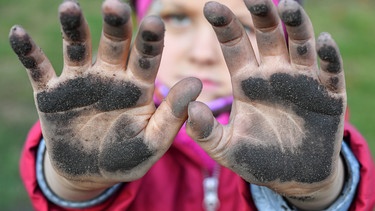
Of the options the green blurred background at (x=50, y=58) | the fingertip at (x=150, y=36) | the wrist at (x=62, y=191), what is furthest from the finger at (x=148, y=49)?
the green blurred background at (x=50, y=58)

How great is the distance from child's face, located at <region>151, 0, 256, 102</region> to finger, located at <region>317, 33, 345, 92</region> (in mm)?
475

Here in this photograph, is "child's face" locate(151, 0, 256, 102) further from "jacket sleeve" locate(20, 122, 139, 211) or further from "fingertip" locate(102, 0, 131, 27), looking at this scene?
"fingertip" locate(102, 0, 131, 27)

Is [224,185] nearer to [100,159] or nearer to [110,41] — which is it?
[100,159]

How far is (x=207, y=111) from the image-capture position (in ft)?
3.54

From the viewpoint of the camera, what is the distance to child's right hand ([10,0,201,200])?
1.09 m

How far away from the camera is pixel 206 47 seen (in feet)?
4.96

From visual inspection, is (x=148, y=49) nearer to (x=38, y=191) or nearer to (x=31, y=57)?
(x=31, y=57)

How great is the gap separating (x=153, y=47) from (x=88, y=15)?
3.25m

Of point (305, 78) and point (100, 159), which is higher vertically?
point (305, 78)

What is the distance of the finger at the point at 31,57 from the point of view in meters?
1.07

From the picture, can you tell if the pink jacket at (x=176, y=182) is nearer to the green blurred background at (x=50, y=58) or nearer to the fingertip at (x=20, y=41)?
the fingertip at (x=20, y=41)

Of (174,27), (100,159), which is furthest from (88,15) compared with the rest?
(100,159)

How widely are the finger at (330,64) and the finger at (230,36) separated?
0.14 m

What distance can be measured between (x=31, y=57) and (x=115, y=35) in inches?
6.7
